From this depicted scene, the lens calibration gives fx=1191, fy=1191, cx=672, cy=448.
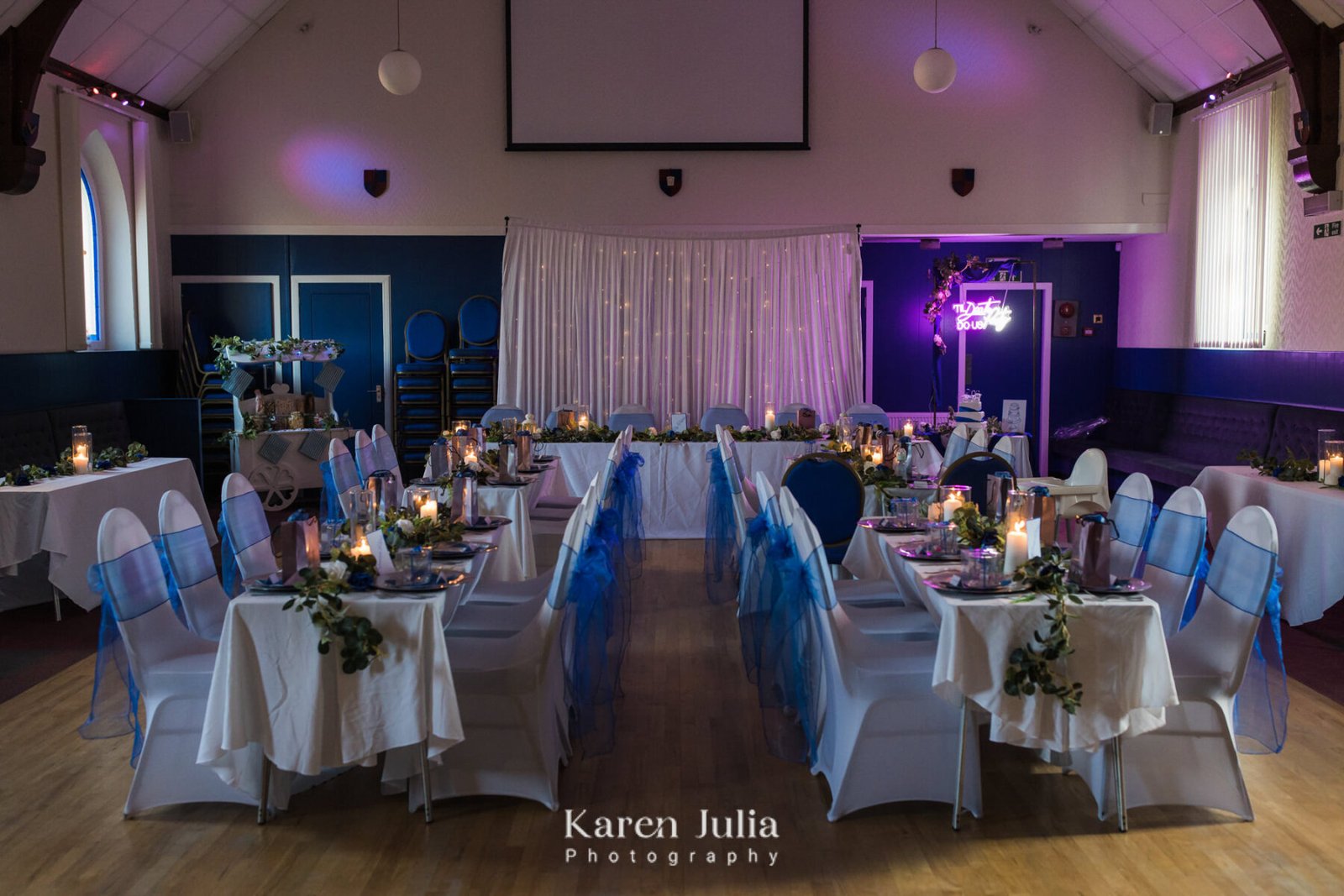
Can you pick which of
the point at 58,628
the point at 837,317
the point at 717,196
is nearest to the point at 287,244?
the point at 717,196

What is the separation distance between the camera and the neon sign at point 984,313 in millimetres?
13625

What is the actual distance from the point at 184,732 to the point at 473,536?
4.76 ft

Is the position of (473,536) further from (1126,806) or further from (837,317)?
(837,317)

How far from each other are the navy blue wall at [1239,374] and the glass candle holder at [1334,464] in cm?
272

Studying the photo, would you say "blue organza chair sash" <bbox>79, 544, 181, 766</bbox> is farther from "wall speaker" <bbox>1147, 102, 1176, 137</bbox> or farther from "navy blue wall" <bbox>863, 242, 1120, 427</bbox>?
"wall speaker" <bbox>1147, 102, 1176, 137</bbox>

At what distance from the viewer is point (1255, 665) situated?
4281mm

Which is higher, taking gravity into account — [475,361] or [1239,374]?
[475,361]

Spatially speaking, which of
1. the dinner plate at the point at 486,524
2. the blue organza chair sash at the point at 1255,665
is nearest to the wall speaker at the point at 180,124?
the dinner plate at the point at 486,524

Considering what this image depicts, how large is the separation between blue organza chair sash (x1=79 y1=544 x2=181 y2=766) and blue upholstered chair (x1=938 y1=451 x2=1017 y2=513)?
414 centimetres

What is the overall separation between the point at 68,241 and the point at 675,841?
28.1 feet

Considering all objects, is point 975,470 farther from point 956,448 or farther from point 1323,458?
point 956,448

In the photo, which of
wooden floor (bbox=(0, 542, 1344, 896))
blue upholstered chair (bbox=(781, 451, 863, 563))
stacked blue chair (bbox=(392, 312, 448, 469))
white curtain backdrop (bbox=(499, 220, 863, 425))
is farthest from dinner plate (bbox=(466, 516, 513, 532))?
stacked blue chair (bbox=(392, 312, 448, 469))

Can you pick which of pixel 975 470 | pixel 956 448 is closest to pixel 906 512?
pixel 975 470

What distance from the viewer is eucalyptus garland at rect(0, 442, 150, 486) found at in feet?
22.6
